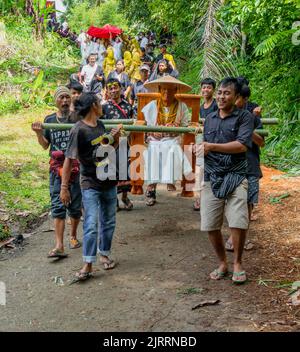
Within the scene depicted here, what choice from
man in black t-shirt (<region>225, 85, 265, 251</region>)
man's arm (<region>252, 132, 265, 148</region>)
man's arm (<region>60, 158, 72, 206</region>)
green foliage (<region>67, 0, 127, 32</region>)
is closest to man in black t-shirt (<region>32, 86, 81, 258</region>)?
man's arm (<region>60, 158, 72, 206</region>)

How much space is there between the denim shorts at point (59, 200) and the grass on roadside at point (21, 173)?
1.25m

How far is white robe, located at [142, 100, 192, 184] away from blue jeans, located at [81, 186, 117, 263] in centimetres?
112

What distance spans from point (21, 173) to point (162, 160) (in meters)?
3.89

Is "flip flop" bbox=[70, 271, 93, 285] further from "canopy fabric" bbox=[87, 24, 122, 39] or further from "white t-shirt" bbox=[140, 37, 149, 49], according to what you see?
"white t-shirt" bbox=[140, 37, 149, 49]

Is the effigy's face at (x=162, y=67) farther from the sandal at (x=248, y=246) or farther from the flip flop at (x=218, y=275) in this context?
the flip flop at (x=218, y=275)

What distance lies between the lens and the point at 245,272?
4.74 metres

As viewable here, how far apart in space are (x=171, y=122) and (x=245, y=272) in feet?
7.48

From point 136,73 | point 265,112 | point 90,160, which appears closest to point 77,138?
point 90,160

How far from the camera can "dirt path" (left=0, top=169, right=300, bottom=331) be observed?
3.89 meters

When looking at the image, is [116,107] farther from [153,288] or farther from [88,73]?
[88,73]

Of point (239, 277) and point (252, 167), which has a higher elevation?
point (252, 167)

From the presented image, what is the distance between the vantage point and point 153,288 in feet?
14.9

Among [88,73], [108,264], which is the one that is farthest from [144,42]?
[108,264]
